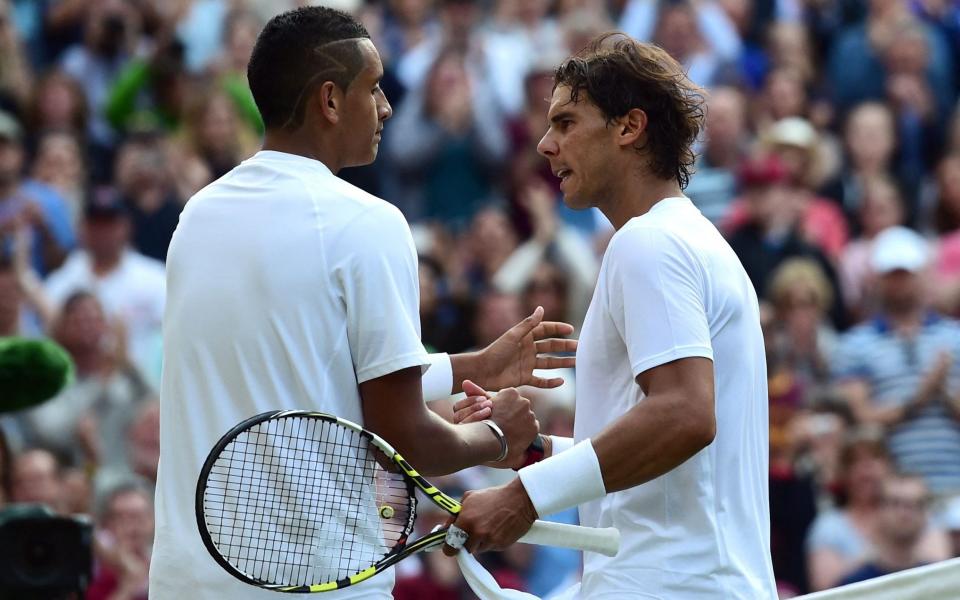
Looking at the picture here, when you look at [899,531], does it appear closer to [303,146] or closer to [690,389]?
[690,389]

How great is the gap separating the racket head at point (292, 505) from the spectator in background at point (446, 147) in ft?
22.8

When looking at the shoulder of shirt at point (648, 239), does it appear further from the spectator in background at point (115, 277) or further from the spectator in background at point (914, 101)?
the spectator in background at point (914, 101)

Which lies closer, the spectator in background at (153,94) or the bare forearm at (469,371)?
the bare forearm at (469,371)

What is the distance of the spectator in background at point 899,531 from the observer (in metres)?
7.27

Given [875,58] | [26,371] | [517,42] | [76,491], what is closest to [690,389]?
[26,371]

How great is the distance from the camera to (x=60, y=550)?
5195 millimetres

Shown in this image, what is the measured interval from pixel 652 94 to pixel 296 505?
1.21 metres

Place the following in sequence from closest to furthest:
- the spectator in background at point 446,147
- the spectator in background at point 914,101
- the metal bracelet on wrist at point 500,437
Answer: the metal bracelet on wrist at point 500,437, the spectator in background at point 446,147, the spectator in background at point 914,101

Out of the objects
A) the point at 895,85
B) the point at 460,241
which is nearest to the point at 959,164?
→ the point at 895,85

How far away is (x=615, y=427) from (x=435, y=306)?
5372mm

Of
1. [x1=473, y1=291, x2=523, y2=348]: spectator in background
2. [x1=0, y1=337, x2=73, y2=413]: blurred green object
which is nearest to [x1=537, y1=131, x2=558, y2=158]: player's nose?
[x1=0, y1=337, x2=73, y2=413]: blurred green object

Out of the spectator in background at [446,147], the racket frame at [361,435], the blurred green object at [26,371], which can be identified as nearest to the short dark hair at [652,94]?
the racket frame at [361,435]

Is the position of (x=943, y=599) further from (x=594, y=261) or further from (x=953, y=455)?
(x=594, y=261)

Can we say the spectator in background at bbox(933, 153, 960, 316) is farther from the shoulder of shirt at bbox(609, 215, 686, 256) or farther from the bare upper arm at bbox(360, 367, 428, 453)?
the bare upper arm at bbox(360, 367, 428, 453)
